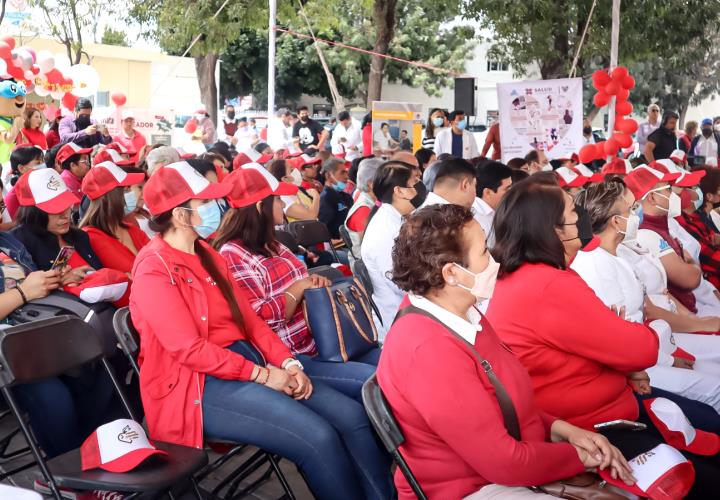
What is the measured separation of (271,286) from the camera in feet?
13.0

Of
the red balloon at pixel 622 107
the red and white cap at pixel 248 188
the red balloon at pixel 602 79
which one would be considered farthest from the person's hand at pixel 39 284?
the red balloon at pixel 622 107

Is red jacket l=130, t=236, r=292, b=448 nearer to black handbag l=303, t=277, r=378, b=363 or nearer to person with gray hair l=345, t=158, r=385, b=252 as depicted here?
black handbag l=303, t=277, r=378, b=363

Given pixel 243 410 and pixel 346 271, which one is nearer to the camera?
pixel 243 410

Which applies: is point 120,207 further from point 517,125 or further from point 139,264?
point 517,125

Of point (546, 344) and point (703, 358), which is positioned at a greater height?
point (546, 344)

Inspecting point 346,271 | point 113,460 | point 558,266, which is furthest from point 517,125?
point 113,460

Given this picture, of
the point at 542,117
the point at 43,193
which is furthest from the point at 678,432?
the point at 542,117

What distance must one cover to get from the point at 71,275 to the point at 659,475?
274cm

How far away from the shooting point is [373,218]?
16.1 ft

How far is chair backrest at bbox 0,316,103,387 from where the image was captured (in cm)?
287

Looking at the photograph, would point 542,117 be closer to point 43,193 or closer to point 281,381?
point 43,193

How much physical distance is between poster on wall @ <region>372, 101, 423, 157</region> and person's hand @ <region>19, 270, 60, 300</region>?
913 cm

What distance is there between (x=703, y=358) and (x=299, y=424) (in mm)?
2367

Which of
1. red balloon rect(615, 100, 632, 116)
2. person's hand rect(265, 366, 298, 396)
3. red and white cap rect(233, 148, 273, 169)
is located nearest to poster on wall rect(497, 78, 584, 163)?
red balloon rect(615, 100, 632, 116)
